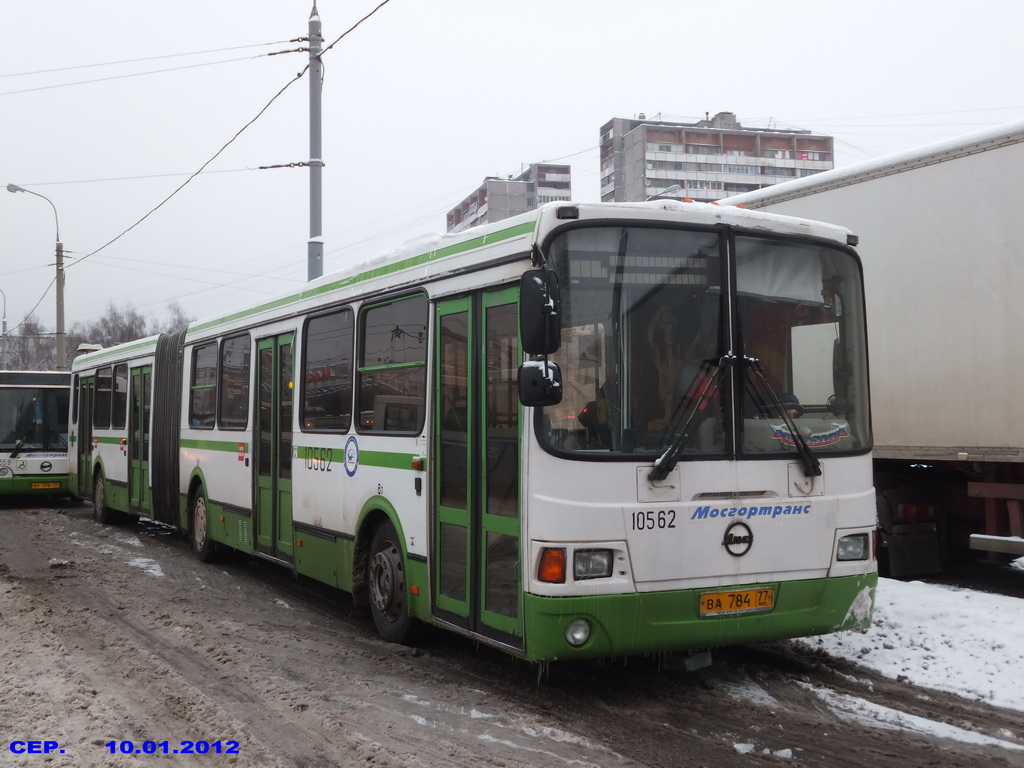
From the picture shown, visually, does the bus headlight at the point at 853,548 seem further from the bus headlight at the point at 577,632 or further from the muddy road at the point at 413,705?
the bus headlight at the point at 577,632

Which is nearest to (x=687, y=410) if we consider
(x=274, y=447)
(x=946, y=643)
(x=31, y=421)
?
(x=946, y=643)

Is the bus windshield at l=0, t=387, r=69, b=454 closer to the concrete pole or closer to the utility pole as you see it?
the utility pole

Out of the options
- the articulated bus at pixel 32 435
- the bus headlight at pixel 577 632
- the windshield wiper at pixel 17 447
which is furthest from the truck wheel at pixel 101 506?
the bus headlight at pixel 577 632

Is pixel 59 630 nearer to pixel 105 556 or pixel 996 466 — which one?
pixel 105 556

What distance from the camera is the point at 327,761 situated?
5.02 metres

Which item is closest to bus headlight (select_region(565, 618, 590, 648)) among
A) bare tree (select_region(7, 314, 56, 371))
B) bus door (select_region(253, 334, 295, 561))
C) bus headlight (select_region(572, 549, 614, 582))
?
bus headlight (select_region(572, 549, 614, 582))

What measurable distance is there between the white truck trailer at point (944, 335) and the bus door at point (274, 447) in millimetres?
5606

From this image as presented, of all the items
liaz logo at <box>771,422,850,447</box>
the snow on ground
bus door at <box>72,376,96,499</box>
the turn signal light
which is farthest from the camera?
bus door at <box>72,376,96,499</box>

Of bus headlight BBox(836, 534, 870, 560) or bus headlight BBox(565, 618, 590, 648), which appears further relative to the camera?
bus headlight BBox(836, 534, 870, 560)

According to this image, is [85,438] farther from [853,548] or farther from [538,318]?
[853,548]

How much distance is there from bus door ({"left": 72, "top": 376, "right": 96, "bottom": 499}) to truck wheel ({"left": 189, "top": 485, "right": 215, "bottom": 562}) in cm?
587

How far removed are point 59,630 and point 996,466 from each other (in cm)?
819

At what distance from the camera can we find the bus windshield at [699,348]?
5.63 m

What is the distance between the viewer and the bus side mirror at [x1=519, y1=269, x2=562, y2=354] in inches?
210
